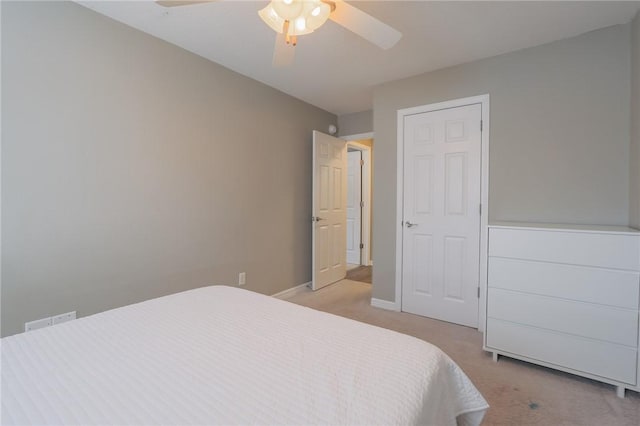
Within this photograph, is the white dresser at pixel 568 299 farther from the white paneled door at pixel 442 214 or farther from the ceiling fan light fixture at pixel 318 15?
the ceiling fan light fixture at pixel 318 15

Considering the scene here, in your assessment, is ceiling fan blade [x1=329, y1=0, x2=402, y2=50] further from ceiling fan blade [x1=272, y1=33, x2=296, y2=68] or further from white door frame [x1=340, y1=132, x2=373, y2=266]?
white door frame [x1=340, y1=132, x2=373, y2=266]

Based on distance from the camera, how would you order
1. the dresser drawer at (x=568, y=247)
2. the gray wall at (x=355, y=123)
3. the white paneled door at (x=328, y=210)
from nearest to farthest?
the dresser drawer at (x=568, y=247) < the white paneled door at (x=328, y=210) < the gray wall at (x=355, y=123)

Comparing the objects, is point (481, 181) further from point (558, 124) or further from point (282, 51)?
point (282, 51)

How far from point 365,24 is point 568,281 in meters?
1.93

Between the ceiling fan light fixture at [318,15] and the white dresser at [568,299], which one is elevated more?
the ceiling fan light fixture at [318,15]

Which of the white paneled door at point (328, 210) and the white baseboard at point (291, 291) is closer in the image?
the white baseboard at point (291, 291)

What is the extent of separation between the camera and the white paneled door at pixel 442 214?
8.54 feet

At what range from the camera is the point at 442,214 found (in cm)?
275

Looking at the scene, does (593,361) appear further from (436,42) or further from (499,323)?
(436,42)

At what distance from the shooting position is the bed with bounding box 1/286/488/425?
2.23ft

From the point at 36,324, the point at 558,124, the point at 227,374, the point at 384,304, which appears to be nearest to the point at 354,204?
the point at 384,304

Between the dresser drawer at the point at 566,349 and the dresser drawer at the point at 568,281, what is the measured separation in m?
0.26

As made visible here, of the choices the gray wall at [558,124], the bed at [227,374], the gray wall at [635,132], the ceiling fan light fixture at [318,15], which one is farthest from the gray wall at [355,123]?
the bed at [227,374]

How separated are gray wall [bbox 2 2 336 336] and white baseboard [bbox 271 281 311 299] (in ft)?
0.90
